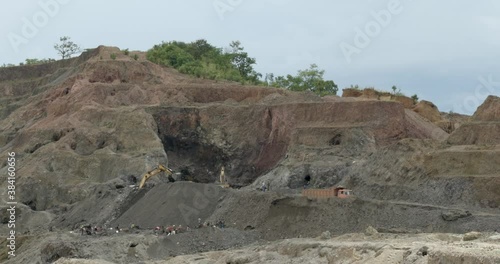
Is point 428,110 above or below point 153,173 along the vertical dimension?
above

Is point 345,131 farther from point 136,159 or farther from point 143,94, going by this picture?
point 143,94

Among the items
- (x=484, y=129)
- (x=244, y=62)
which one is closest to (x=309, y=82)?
(x=244, y=62)

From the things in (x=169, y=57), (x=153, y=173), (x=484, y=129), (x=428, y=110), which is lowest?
(x=153, y=173)

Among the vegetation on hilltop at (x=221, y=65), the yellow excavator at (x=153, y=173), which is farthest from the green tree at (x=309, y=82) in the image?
the yellow excavator at (x=153, y=173)

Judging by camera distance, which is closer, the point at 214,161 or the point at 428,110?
the point at 214,161

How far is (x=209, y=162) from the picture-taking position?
2719 inches

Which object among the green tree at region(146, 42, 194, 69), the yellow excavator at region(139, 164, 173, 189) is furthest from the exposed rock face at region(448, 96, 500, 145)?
the green tree at region(146, 42, 194, 69)

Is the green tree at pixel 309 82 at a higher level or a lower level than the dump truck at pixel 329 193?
higher

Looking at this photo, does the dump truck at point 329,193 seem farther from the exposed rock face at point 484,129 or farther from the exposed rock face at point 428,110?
the exposed rock face at point 428,110

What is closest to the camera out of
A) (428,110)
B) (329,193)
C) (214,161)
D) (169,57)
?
(329,193)

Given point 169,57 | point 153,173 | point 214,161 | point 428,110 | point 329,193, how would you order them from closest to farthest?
point 329,193
point 153,173
point 214,161
point 428,110
point 169,57

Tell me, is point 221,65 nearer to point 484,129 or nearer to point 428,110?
point 428,110

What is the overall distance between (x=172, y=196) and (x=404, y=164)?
42.7 ft

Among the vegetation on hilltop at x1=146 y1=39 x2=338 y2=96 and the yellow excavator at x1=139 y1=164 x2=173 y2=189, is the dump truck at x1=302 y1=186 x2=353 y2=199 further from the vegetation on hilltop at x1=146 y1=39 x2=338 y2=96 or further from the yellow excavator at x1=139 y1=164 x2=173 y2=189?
the vegetation on hilltop at x1=146 y1=39 x2=338 y2=96
